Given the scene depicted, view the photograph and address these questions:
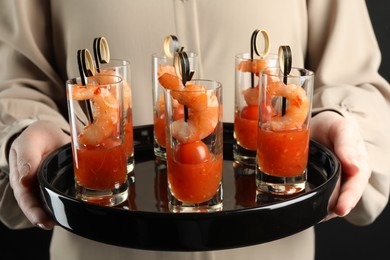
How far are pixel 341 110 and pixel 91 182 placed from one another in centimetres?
50

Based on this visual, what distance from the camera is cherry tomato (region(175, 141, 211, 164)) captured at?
817 millimetres

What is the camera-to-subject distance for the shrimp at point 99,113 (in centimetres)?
85

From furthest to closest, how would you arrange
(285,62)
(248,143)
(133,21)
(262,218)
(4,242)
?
(4,242) < (133,21) < (248,143) < (285,62) < (262,218)

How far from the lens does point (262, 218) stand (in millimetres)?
747

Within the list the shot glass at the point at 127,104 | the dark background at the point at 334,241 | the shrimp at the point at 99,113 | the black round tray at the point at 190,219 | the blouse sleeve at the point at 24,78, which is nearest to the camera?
the black round tray at the point at 190,219

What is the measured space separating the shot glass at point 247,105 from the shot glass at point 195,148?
17 cm

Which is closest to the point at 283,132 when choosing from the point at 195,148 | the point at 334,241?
the point at 195,148

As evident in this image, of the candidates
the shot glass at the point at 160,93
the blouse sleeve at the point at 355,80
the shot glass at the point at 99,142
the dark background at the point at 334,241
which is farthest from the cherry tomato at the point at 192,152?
the dark background at the point at 334,241

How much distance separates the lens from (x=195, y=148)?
817 mm

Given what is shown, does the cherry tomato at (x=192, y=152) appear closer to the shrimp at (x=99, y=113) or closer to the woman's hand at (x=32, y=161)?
the shrimp at (x=99, y=113)

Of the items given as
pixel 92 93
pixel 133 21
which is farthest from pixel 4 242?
pixel 92 93

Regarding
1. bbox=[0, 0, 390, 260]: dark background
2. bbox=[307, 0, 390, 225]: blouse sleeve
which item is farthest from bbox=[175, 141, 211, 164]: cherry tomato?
bbox=[0, 0, 390, 260]: dark background

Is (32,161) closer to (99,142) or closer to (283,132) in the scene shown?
(99,142)

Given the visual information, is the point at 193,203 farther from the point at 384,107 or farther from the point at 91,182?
the point at 384,107
